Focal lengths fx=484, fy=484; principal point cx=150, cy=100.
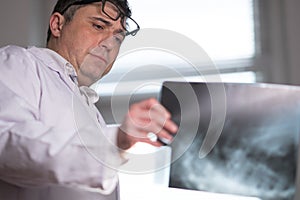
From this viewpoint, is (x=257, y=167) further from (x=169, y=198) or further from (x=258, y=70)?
(x=258, y=70)

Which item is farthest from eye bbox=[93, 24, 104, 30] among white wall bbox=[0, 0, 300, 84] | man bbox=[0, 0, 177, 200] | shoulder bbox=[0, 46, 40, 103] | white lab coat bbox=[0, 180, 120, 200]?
white wall bbox=[0, 0, 300, 84]

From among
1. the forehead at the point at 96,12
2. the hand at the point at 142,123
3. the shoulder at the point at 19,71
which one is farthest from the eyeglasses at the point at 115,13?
the hand at the point at 142,123

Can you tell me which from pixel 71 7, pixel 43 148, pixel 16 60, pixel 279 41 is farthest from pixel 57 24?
pixel 279 41

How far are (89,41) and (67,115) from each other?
0.21m

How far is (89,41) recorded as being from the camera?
2.75 feet

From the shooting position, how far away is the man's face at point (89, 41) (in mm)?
834

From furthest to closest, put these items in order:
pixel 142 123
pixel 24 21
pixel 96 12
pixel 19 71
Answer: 1. pixel 24 21
2. pixel 96 12
3. pixel 19 71
4. pixel 142 123

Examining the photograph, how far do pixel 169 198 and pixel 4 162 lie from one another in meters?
0.40

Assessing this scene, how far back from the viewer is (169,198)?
2.91 feet

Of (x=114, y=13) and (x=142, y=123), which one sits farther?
(x=114, y=13)

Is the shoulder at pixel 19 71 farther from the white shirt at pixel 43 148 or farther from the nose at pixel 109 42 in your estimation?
the nose at pixel 109 42

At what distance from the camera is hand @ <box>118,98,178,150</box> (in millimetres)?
520

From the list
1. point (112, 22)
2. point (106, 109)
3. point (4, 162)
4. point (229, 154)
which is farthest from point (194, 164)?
point (4, 162)

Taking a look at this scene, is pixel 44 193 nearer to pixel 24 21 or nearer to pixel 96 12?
pixel 96 12
